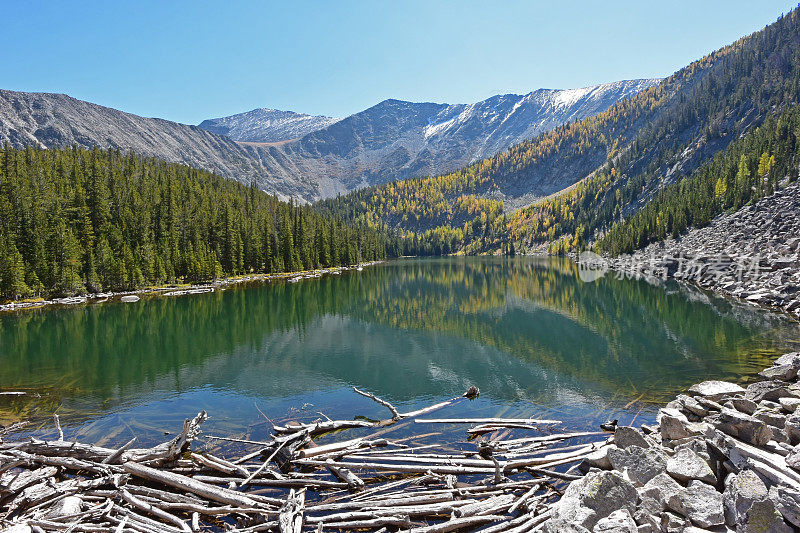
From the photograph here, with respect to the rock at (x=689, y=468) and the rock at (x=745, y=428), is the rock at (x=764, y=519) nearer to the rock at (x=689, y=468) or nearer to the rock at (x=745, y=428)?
the rock at (x=689, y=468)

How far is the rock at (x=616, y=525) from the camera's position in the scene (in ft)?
21.8

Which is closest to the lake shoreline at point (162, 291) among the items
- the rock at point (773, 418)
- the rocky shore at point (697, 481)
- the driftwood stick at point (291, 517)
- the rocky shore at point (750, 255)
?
the driftwood stick at point (291, 517)

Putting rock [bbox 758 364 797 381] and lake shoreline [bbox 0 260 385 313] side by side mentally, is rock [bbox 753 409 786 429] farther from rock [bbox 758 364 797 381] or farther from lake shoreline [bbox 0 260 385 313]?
lake shoreline [bbox 0 260 385 313]

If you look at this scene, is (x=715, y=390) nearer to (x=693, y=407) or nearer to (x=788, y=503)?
(x=693, y=407)

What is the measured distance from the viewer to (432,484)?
1066cm

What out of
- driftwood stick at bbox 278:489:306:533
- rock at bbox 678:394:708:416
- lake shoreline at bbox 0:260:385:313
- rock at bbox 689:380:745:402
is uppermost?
lake shoreline at bbox 0:260:385:313

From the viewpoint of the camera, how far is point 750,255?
51375 mm

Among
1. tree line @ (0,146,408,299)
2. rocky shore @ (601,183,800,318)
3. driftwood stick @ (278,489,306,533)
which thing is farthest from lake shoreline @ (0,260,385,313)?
rocky shore @ (601,183,800,318)

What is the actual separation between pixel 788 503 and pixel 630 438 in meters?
4.28

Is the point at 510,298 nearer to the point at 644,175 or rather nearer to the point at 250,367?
the point at 250,367

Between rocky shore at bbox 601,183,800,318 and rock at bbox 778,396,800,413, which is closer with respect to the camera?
rock at bbox 778,396,800,413

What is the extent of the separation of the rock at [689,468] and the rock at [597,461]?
5.48 ft

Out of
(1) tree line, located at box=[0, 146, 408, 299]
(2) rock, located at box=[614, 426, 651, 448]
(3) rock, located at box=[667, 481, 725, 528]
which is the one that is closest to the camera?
(3) rock, located at box=[667, 481, 725, 528]

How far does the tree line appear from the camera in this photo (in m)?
67.0
